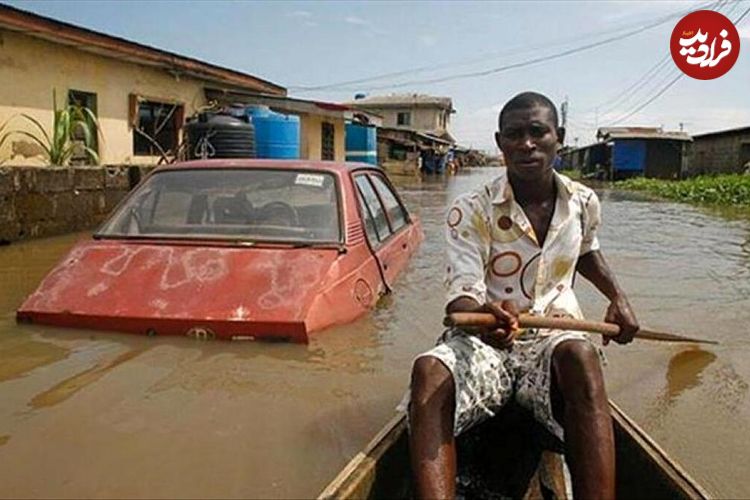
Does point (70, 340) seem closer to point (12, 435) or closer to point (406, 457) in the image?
point (12, 435)

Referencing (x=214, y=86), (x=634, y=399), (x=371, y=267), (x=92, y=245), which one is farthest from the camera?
(x=214, y=86)

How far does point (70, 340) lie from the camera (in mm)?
4453

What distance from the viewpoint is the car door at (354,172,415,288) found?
19.0ft

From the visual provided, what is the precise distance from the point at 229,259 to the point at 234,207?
0.61 m

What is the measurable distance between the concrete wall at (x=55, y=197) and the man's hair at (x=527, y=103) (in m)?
7.85

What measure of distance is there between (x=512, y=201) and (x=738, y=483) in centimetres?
161

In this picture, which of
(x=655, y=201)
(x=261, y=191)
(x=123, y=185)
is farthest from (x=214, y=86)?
(x=655, y=201)

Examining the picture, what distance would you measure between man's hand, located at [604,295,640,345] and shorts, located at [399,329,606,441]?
0.88ft

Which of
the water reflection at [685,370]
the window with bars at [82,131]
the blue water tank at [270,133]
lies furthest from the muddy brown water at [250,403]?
the blue water tank at [270,133]

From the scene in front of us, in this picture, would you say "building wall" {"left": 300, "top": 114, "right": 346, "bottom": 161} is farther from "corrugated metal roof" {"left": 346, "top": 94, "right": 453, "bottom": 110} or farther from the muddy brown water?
"corrugated metal roof" {"left": 346, "top": 94, "right": 453, "bottom": 110}

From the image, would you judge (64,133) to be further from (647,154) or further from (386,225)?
(647,154)

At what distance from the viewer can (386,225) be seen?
6.47 meters

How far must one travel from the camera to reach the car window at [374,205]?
5.89 meters

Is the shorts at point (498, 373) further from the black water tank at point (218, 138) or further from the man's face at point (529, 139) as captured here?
the black water tank at point (218, 138)
